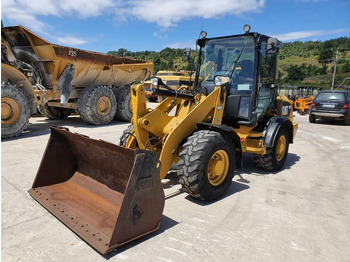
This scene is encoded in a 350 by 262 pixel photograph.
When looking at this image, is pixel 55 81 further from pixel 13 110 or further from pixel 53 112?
pixel 53 112

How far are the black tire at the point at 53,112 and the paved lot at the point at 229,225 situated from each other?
599 centimetres

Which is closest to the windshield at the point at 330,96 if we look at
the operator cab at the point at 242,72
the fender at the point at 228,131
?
the operator cab at the point at 242,72

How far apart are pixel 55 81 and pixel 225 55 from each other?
251 inches

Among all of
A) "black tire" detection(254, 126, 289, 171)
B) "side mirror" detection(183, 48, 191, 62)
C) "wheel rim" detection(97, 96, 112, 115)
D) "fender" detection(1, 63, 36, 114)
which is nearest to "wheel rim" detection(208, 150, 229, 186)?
"black tire" detection(254, 126, 289, 171)

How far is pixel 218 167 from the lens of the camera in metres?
3.74

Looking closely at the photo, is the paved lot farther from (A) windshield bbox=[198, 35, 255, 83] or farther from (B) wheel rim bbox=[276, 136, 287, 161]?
(A) windshield bbox=[198, 35, 255, 83]

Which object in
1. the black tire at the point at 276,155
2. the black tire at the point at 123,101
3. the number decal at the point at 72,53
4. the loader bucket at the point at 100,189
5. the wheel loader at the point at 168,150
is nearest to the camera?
the loader bucket at the point at 100,189

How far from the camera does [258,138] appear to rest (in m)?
5.06

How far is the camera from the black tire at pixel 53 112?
35.4ft

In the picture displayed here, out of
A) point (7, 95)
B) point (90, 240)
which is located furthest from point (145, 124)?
point (7, 95)

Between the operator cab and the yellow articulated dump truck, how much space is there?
5.46 m

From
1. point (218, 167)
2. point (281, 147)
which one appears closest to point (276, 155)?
point (281, 147)

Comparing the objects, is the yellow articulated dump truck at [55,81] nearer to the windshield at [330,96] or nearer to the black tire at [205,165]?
the black tire at [205,165]

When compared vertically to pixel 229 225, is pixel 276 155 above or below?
above
